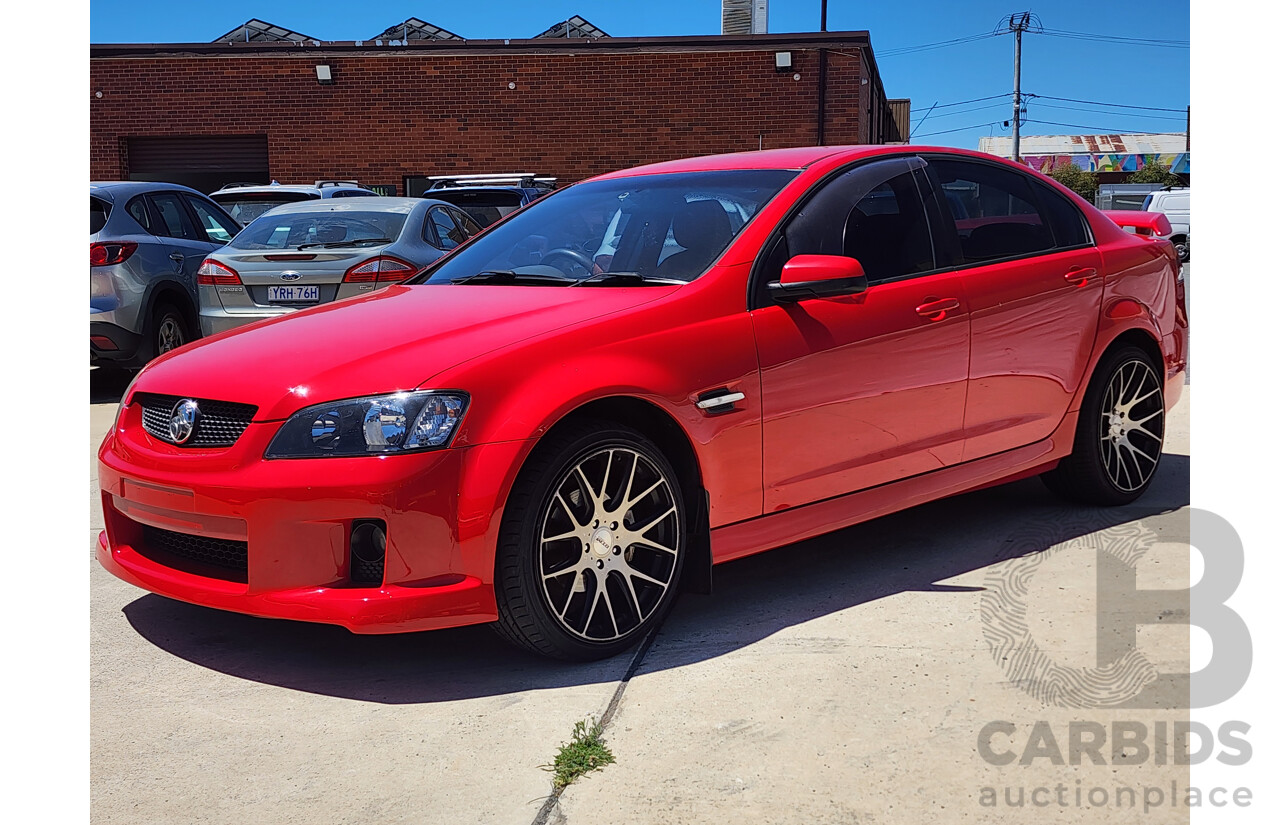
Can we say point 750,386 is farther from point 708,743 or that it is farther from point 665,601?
point 708,743

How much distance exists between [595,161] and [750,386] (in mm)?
22941

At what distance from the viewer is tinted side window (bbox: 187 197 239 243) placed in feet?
34.0

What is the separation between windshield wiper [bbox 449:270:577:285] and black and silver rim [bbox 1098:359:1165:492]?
8.16ft

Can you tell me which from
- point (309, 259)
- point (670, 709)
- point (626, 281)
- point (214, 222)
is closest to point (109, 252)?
point (214, 222)

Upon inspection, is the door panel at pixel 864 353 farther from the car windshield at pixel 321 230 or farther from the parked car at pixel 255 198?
the parked car at pixel 255 198

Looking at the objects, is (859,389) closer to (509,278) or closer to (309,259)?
(509,278)

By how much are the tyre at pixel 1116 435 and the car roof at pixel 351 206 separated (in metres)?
5.32

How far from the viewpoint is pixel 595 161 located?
2630 centimetres

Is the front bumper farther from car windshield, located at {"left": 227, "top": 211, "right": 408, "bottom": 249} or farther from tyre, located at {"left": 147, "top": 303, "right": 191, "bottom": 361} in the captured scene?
tyre, located at {"left": 147, "top": 303, "right": 191, "bottom": 361}

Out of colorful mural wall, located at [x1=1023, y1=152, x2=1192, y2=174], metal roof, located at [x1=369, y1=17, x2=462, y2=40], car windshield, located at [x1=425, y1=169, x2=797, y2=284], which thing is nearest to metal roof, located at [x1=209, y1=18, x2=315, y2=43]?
metal roof, located at [x1=369, y1=17, x2=462, y2=40]

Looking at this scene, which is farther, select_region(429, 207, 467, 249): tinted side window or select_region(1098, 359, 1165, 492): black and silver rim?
select_region(429, 207, 467, 249): tinted side window

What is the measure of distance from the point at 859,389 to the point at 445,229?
5.81 m

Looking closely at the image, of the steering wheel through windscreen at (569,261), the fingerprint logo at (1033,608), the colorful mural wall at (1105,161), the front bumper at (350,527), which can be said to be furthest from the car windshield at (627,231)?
the colorful mural wall at (1105,161)

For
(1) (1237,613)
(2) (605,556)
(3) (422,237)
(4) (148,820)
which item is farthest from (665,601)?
(3) (422,237)
